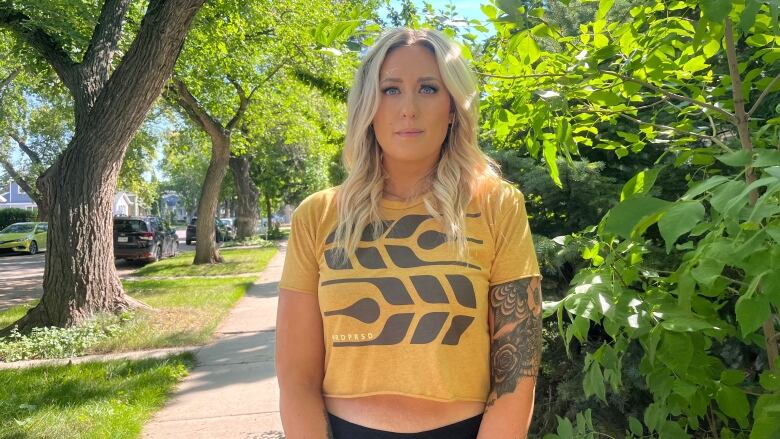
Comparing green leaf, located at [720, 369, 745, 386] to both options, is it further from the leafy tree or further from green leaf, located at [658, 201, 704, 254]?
green leaf, located at [658, 201, 704, 254]

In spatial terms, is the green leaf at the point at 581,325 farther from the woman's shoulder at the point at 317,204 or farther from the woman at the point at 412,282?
the woman's shoulder at the point at 317,204

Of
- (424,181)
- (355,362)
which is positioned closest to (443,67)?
(424,181)

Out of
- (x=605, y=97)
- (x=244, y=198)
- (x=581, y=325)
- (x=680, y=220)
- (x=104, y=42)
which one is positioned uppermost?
(x=104, y=42)

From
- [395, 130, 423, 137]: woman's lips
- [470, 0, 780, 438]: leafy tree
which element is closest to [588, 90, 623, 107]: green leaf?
[470, 0, 780, 438]: leafy tree

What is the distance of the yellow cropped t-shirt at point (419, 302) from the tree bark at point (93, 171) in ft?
22.4

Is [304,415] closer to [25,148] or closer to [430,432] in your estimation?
[430,432]

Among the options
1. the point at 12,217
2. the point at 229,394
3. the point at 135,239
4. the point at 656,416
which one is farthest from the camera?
the point at 12,217

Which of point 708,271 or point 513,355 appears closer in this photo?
point 708,271

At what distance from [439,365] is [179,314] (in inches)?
331

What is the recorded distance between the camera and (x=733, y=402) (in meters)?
1.78

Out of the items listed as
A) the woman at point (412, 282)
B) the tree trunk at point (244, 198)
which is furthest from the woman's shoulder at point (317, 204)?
the tree trunk at point (244, 198)

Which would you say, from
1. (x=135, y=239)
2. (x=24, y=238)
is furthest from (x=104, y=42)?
(x=24, y=238)

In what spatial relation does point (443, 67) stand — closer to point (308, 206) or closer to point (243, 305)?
point (308, 206)

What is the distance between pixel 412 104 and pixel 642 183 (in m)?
0.68
